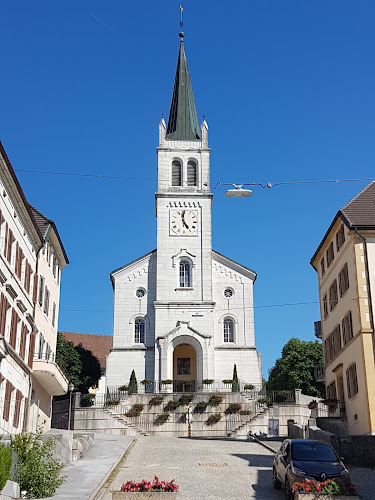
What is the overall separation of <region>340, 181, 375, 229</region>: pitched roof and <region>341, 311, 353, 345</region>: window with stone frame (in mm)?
4627

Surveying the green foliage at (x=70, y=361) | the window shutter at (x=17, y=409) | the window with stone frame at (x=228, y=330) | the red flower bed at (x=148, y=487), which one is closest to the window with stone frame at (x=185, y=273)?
the window with stone frame at (x=228, y=330)

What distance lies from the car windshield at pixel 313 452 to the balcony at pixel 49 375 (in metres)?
15.6

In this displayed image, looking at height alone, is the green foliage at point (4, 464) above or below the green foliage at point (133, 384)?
below

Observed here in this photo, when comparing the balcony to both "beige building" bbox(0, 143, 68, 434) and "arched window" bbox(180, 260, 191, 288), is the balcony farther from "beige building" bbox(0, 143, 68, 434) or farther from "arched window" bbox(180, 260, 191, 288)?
"arched window" bbox(180, 260, 191, 288)

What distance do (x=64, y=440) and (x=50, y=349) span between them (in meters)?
13.8

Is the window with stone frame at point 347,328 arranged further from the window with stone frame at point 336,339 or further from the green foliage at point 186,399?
the green foliage at point 186,399

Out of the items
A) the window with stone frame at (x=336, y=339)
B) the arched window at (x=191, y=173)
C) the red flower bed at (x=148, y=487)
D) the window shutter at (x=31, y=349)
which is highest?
the arched window at (x=191, y=173)

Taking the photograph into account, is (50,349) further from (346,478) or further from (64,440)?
(346,478)

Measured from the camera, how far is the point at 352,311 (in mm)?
33656

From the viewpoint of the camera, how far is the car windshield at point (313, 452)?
20.8 meters

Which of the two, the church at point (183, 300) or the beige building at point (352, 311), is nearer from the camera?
the beige building at point (352, 311)

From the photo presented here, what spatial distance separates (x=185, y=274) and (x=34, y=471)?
138 feet

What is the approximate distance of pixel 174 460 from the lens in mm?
28047

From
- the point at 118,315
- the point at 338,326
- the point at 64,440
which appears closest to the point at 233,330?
the point at 118,315
